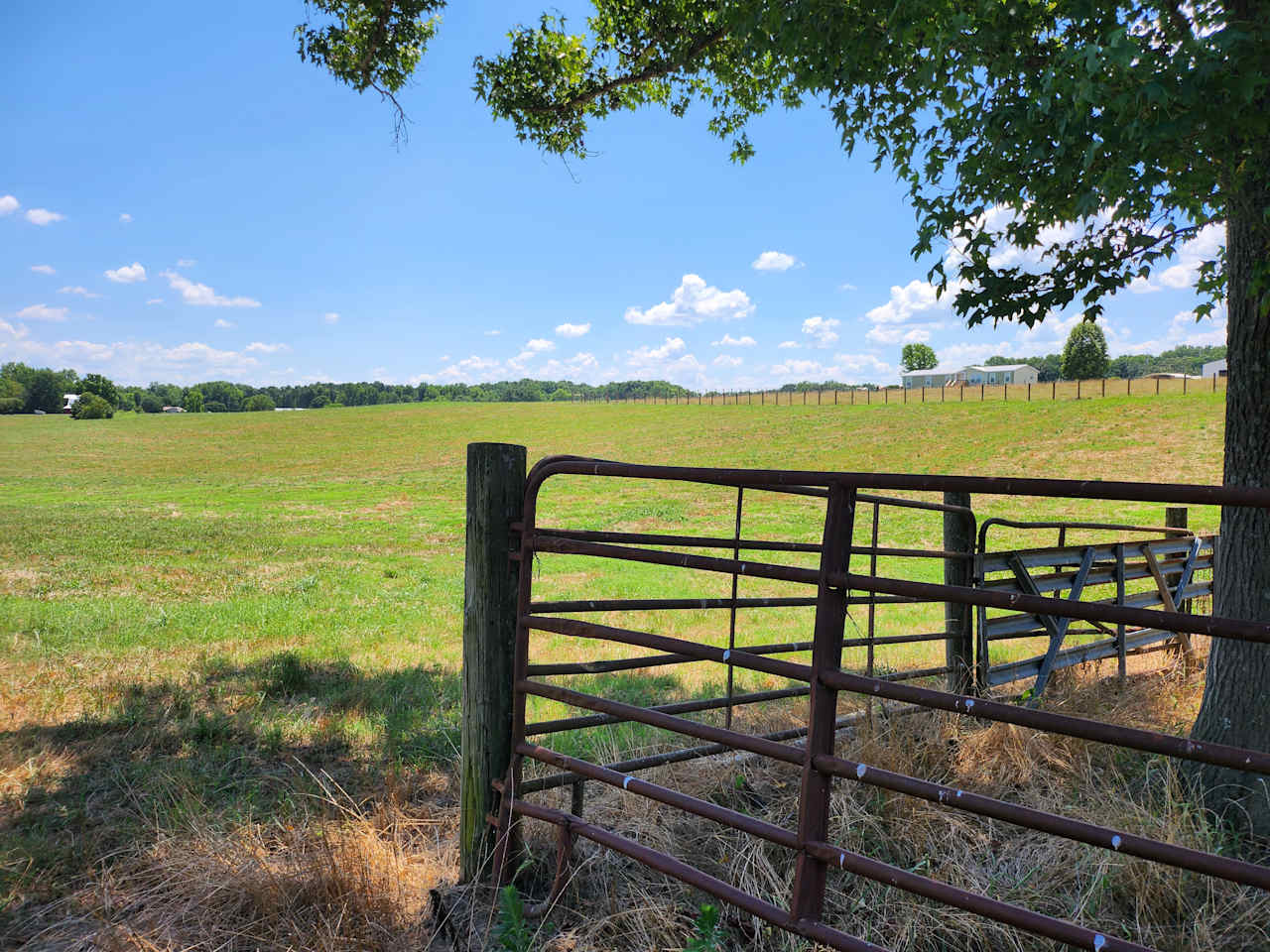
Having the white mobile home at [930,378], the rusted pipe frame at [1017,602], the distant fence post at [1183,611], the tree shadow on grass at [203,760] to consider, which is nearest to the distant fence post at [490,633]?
the rusted pipe frame at [1017,602]

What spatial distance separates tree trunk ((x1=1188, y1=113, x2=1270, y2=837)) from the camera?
4.17m

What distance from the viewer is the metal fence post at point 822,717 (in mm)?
2350

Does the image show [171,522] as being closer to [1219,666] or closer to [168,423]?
[1219,666]

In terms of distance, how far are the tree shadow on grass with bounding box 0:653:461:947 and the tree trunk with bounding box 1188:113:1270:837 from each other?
4.26 m

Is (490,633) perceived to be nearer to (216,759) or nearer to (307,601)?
(216,759)

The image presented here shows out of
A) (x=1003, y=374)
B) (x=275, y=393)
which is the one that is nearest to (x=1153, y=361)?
(x=1003, y=374)

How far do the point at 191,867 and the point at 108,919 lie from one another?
0.32 meters

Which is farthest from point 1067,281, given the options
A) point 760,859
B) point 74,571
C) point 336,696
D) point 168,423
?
point 168,423

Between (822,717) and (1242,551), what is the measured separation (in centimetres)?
332

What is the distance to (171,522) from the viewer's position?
68.4 feet

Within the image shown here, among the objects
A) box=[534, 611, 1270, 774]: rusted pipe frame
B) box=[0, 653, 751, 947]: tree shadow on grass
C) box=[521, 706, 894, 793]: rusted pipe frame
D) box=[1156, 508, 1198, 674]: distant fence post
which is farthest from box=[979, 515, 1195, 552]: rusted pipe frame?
box=[534, 611, 1270, 774]: rusted pipe frame

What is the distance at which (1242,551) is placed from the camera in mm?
4266

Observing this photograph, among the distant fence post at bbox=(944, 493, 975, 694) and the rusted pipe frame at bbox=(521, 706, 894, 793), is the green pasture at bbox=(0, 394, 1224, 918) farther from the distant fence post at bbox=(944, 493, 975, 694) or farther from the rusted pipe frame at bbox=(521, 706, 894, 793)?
the distant fence post at bbox=(944, 493, 975, 694)

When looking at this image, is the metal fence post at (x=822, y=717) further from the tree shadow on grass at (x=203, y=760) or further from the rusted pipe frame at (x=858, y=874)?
the tree shadow on grass at (x=203, y=760)
